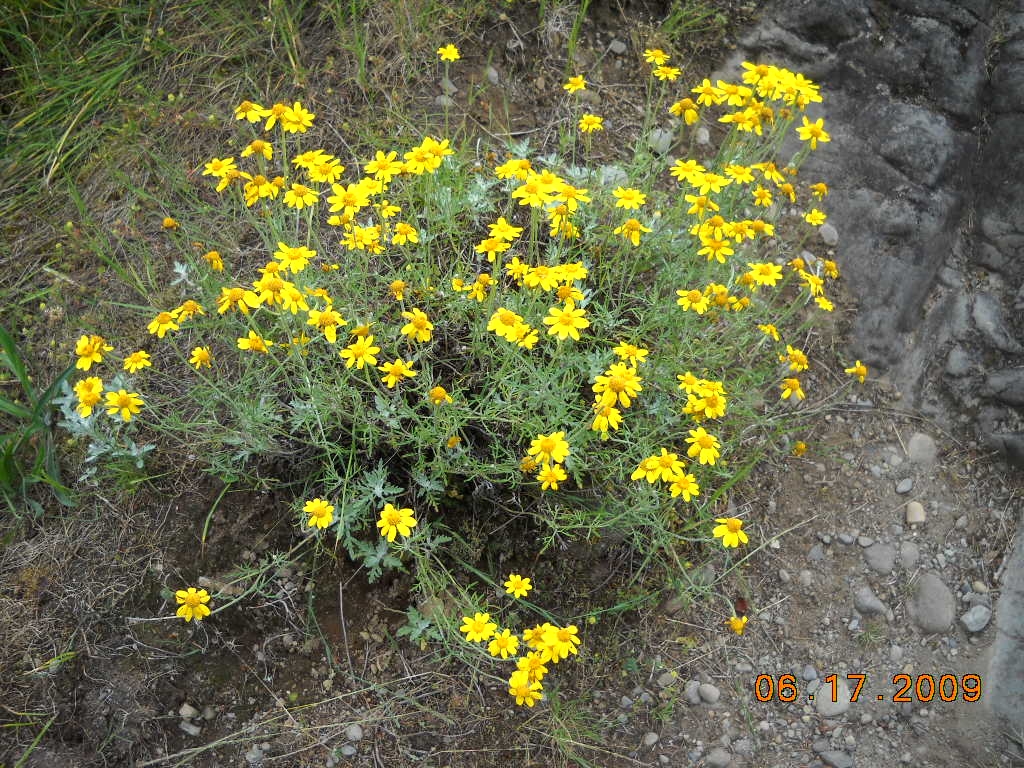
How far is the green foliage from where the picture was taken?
2916mm

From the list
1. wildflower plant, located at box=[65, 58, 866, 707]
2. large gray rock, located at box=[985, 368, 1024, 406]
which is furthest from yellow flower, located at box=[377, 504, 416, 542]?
large gray rock, located at box=[985, 368, 1024, 406]

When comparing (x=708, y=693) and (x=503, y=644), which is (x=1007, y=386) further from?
(x=503, y=644)

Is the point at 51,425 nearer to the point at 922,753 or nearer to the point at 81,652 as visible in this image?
the point at 81,652

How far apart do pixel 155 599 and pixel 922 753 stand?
107 inches

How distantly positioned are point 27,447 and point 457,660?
6.01 feet

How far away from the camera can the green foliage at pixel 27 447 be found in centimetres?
292

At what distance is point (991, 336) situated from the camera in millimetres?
3529

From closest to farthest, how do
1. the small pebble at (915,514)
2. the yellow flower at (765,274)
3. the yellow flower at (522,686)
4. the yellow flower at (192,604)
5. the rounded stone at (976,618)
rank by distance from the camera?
the yellow flower at (522,686) < the yellow flower at (192,604) < the yellow flower at (765,274) < the rounded stone at (976,618) < the small pebble at (915,514)

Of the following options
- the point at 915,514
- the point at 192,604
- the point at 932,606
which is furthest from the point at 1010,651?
the point at 192,604

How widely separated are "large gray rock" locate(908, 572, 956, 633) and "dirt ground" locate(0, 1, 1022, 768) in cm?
3

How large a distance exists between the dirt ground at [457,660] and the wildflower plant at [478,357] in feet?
0.54

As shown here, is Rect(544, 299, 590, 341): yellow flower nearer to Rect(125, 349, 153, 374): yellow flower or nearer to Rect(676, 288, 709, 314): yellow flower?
Rect(676, 288, 709, 314): yellow flower

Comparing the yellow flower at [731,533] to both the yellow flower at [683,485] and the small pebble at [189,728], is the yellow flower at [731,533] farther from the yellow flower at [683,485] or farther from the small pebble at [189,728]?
the small pebble at [189,728]

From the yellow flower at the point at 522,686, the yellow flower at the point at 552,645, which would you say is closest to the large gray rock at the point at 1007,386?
the yellow flower at the point at 552,645
